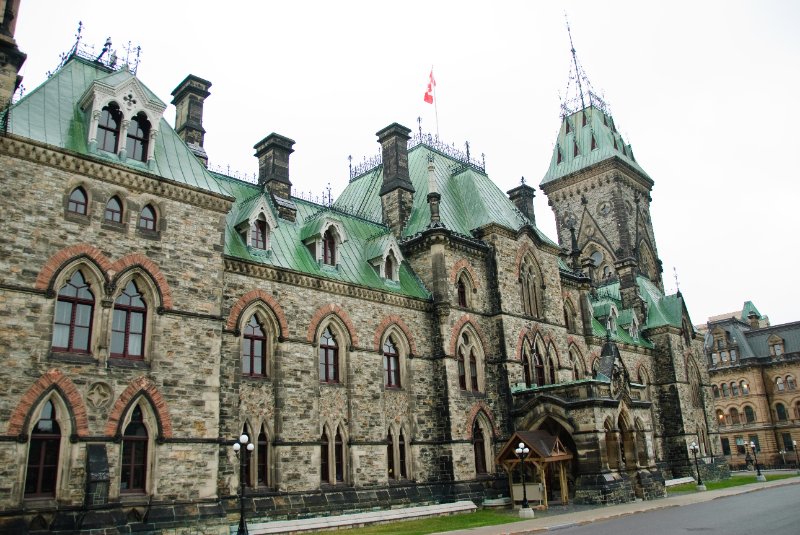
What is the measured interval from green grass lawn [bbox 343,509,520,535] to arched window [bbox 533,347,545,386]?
27.6ft

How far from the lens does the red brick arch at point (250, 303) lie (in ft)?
75.0

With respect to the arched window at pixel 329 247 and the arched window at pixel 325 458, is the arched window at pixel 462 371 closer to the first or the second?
the arched window at pixel 329 247

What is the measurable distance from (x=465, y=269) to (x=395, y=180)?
6414 millimetres

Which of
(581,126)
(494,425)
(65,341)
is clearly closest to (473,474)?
(494,425)

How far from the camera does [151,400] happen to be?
61.8 feet

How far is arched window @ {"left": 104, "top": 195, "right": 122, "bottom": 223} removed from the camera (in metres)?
19.5

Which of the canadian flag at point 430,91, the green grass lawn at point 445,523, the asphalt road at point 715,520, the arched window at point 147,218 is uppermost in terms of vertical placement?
the canadian flag at point 430,91

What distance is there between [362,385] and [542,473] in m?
8.26

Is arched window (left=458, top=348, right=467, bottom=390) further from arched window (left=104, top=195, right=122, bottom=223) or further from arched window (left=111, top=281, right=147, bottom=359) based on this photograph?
arched window (left=104, top=195, right=122, bottom=223)

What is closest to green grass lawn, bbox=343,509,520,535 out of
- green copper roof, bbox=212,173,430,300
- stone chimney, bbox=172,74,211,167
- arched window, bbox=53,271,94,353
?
green copper roof, bbox=212,173,430,300

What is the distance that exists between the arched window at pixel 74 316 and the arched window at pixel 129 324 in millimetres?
711

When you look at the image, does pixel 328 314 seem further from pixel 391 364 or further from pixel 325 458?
pixel 325 458

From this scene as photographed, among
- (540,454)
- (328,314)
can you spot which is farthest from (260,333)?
(540,454)

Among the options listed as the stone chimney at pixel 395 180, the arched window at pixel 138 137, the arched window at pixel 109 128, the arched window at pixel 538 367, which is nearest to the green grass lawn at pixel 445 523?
the arched window at pixel 538 367
